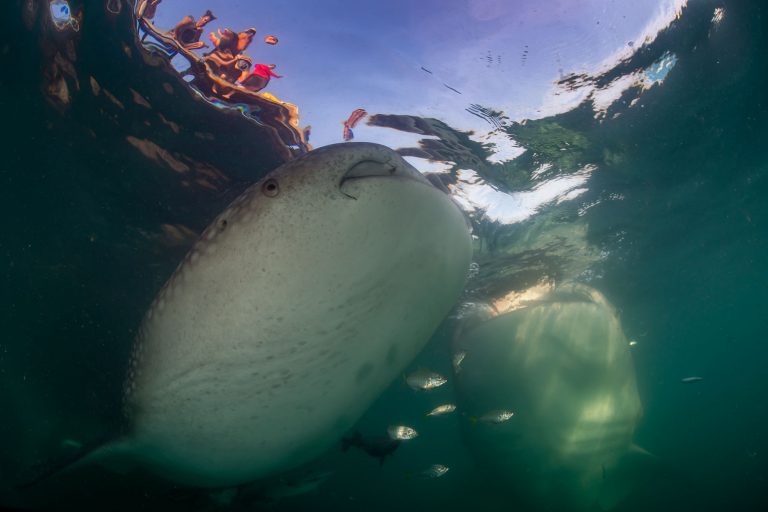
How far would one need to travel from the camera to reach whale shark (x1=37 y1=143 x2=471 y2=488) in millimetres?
2303

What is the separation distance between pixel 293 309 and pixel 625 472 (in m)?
16.0

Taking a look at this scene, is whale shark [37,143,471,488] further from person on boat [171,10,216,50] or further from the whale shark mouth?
person on boat [171,10,216,50]

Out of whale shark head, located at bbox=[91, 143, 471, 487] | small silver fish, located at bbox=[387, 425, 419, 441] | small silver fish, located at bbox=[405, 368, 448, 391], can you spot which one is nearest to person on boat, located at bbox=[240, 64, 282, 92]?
whale shark head, located at bbox=[91, 143, 471, 487]

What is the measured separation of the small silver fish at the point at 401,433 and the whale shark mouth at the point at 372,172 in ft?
26.3

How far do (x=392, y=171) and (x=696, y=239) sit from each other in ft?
71.1

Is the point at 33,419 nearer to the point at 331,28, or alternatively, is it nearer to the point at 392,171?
the point at 331,28

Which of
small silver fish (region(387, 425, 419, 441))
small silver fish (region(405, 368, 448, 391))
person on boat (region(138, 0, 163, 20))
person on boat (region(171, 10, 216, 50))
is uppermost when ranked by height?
person on boat (region(138, 0, 163, 20))

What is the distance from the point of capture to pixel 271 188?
2344 millimetres

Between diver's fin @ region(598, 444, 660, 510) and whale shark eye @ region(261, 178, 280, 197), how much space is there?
50.3 feet

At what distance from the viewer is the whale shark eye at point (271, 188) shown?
7.63 feet

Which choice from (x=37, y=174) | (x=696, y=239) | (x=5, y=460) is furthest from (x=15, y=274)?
(x=696, y=239)

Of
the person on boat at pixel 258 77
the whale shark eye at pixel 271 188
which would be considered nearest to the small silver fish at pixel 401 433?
the person on boat at pixel 258 77

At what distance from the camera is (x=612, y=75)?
744cm

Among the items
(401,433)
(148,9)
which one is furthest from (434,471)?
(148,9)
